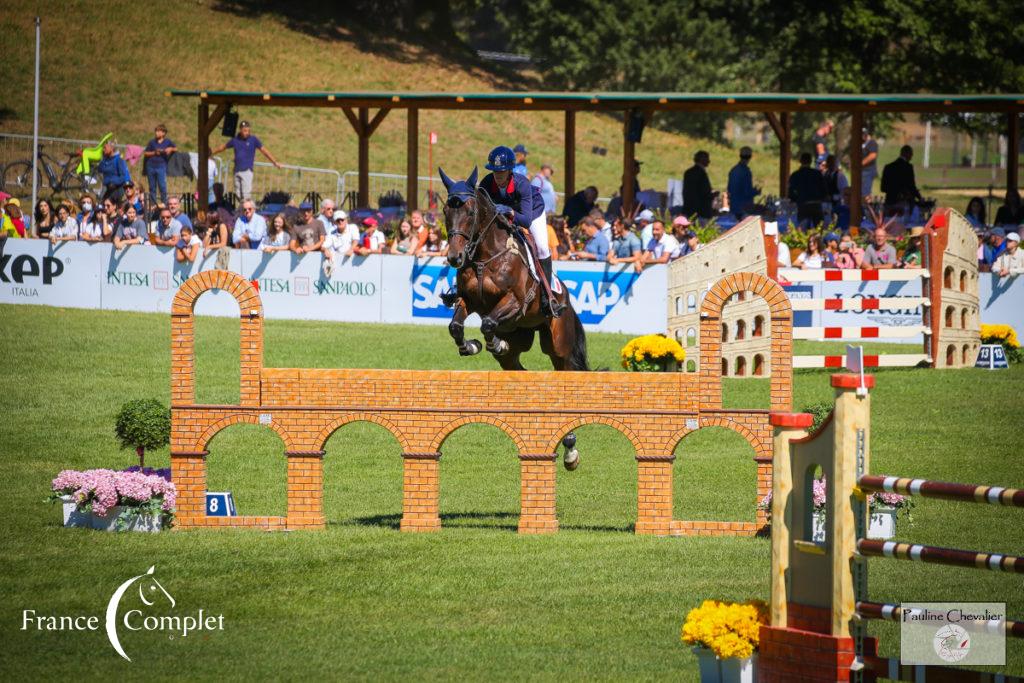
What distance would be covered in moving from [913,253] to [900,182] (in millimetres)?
4427

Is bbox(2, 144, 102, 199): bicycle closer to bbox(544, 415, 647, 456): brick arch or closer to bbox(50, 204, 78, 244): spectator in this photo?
bbox(50, 204, 78, 244): spectator

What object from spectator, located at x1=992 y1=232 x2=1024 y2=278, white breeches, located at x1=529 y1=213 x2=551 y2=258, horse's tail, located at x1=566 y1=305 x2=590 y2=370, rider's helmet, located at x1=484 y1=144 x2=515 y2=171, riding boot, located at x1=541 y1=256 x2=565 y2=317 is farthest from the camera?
spectator, located at x1=992 y1=232 x2=1024 y2=278

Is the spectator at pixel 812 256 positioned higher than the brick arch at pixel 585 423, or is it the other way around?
the spectator at pixel 812 256

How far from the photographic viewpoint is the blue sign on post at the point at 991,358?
2219cm

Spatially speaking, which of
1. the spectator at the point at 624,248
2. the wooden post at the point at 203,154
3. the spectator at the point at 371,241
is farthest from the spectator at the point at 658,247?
the wooden post at the point at 203,154

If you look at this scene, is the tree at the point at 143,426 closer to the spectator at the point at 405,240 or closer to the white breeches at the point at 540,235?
the white breeches at the point at 540,235

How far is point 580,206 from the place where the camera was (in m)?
26.7

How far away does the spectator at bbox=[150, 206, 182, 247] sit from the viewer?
2588cm

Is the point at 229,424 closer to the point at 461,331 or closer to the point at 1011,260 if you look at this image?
the point at 461,331

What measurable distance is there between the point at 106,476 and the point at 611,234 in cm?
1341

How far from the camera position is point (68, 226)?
26734 millimetres

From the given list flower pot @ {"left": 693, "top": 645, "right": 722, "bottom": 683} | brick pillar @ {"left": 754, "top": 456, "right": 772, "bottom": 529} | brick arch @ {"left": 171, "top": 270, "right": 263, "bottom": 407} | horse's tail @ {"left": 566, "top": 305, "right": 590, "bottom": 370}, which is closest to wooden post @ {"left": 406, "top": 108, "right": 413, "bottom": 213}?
horse's tail @ {"left": 566, "top": 305, "right": 590, "bottom": 370}

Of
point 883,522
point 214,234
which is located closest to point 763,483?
point 883,522

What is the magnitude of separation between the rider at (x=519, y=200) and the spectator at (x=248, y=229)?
1195 cm
